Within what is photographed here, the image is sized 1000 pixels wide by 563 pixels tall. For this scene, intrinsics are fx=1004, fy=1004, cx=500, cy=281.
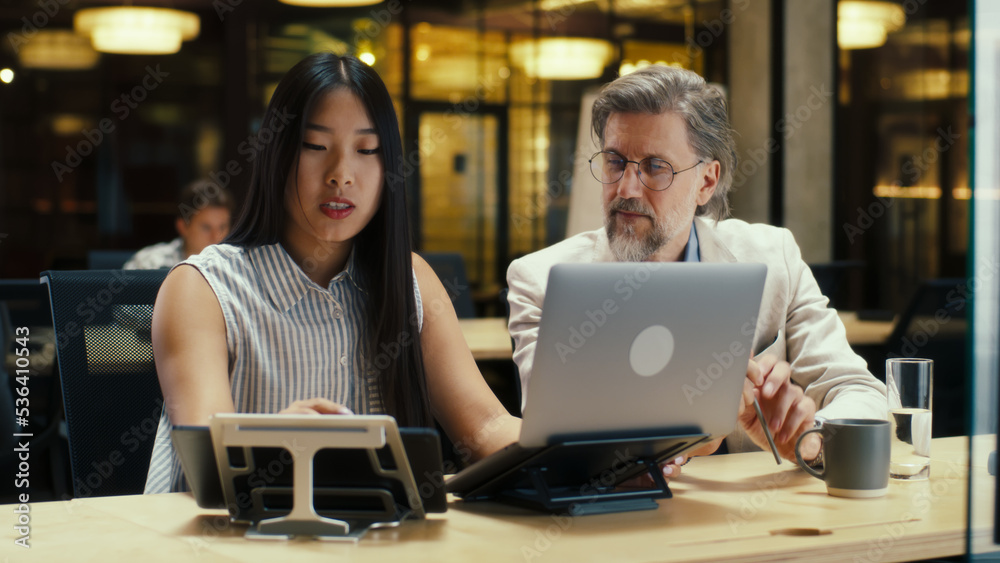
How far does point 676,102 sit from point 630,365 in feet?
3.05

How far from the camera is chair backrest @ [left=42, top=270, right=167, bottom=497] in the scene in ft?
5.29

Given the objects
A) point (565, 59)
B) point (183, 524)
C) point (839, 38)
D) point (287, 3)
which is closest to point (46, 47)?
point (287, 3)

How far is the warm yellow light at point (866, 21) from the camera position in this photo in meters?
6.64

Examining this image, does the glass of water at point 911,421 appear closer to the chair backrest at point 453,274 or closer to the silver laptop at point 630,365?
the silver laptop at point 630,365

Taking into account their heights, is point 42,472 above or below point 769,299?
below

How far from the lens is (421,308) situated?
5.52 feet

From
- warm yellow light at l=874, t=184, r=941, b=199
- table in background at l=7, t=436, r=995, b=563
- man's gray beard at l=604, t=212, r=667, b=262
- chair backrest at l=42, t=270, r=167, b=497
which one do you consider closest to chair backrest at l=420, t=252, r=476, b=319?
man's gray beard at l=604, t=212, r=667, b=262

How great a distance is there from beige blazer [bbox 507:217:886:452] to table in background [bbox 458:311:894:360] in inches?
44.2

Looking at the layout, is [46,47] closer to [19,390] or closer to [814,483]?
[19,390]

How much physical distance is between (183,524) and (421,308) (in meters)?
0.61

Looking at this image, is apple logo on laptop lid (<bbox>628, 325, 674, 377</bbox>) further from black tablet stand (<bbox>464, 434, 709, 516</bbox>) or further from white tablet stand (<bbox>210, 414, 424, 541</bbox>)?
white tablet stand (<bbox>210, 414, 424, 541</bbox>)

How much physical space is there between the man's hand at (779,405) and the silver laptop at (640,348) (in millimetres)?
167

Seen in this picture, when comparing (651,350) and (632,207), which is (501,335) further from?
(651,350)

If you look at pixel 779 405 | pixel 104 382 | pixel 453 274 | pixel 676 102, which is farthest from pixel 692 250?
pixel 453 274
